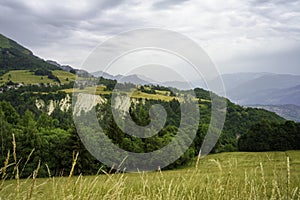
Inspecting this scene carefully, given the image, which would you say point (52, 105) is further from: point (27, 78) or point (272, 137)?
point (272, 137)

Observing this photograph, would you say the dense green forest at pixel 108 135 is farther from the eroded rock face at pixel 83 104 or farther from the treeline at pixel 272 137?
the eroded rock face at pixel 83 104

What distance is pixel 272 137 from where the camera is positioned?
56812 mm

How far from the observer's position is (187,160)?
49312mm

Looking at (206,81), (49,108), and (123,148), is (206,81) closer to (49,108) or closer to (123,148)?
(123,148)

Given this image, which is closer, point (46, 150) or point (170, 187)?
point (170, 187)

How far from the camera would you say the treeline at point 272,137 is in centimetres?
5494

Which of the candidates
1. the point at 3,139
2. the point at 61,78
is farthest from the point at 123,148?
the point at 61,78

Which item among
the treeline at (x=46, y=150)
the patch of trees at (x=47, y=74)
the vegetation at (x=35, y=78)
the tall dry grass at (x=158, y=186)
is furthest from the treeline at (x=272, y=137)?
the patch of trees at (x=47, y=74)

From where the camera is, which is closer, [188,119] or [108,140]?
[188,119]

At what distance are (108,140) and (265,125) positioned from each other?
30.6 metres

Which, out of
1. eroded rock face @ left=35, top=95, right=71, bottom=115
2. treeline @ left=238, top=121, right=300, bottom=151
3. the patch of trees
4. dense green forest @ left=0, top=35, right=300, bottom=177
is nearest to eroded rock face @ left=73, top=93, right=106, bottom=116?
dense green forest @ left=0, top=35, right=300, bottom=177

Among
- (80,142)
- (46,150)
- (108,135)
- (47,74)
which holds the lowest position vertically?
(46,150)

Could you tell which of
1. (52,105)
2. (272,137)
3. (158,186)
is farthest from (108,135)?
(52,105)

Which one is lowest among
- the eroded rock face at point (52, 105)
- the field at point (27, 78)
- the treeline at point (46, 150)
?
the treeline at point (46, 150)
